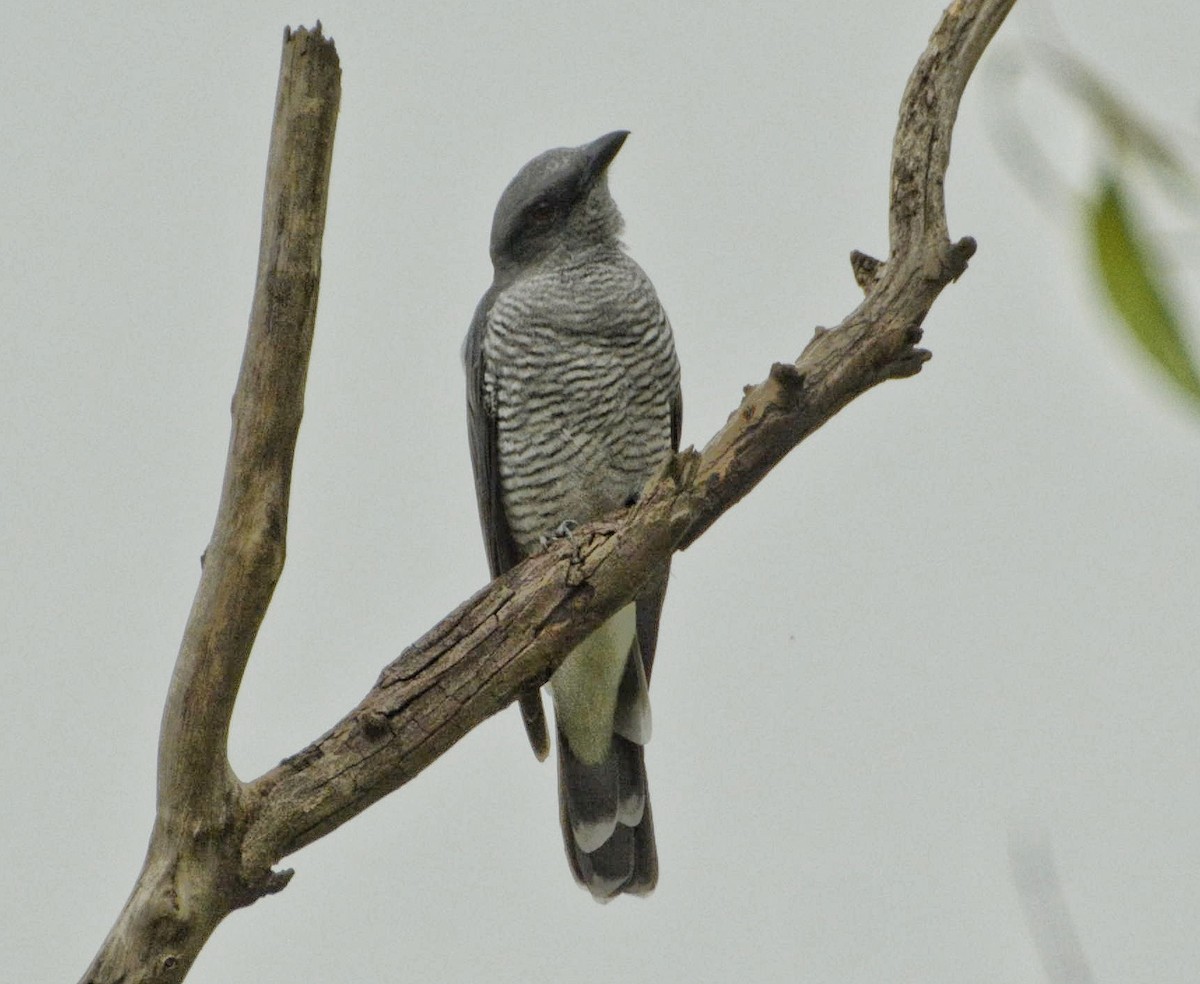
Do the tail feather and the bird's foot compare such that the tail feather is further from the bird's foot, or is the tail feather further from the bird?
the bird's foot

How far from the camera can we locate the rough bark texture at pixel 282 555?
3.15 meters

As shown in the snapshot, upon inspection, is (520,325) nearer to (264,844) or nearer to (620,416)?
(620,416)

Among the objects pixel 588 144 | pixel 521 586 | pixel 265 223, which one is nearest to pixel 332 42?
pixel 265 223

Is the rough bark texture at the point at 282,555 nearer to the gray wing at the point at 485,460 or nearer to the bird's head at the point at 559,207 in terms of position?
the gray wing at the point at 485,460

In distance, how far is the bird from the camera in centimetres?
519

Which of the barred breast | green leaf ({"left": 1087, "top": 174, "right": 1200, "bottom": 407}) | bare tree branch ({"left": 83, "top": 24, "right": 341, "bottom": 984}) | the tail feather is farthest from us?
the tail feather

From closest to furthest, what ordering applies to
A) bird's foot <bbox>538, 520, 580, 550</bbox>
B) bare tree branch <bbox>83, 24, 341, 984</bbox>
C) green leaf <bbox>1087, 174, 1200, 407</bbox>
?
green leaf <bbox>1087, 174, 1200, 407</bbox> → bare tree branch <bbox>83, 24, 341, 984</bbox> → bird's foot <bbox>538, 520, 580, 550</bbox>

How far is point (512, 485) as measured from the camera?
17.3 ft

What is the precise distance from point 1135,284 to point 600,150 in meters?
4.36

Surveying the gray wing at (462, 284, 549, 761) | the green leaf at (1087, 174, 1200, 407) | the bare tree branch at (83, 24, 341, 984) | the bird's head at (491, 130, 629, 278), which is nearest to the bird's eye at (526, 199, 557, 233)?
the bird's head at (491, 130, 629, 278)

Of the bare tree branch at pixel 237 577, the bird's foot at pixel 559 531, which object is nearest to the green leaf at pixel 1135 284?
the bare tree branch at pixel 237 577

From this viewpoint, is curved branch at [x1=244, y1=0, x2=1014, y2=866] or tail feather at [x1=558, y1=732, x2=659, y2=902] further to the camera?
tail feather at [x1=558, y1=732, x2=659, y2=902]

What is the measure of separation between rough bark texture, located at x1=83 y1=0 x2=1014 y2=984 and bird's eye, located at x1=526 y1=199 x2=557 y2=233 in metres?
2.07

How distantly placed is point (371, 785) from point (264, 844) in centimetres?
28
